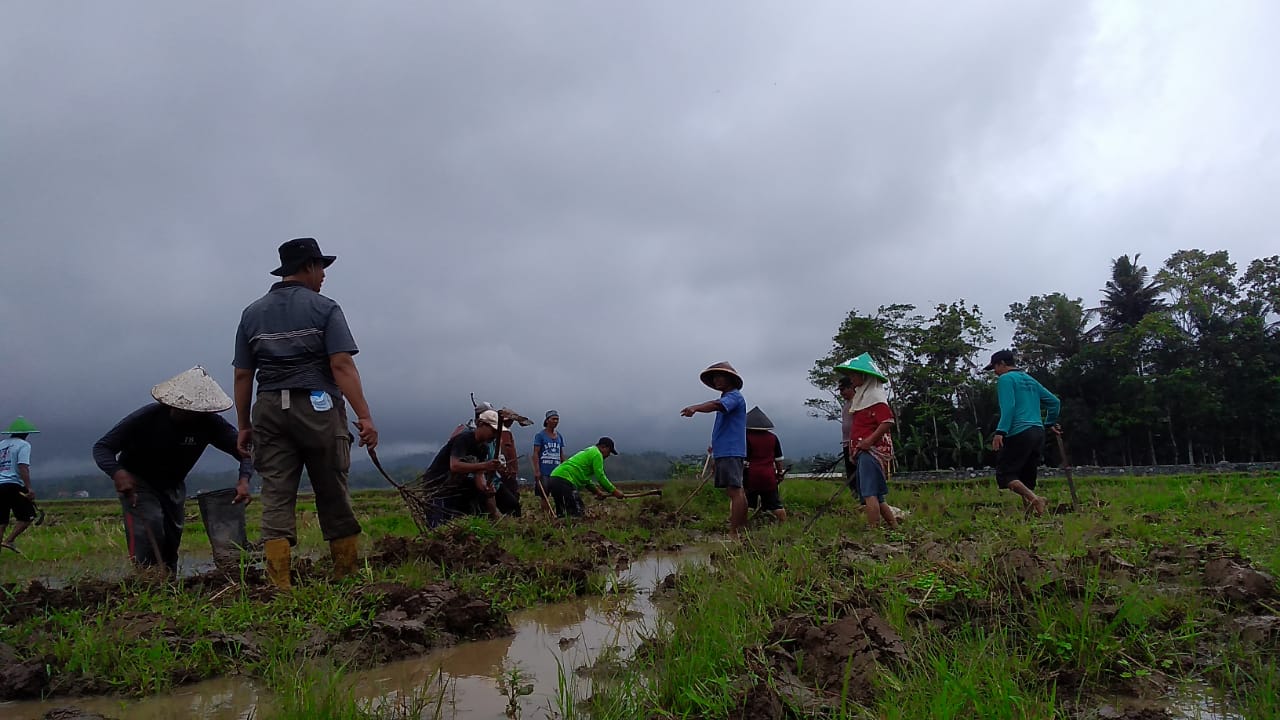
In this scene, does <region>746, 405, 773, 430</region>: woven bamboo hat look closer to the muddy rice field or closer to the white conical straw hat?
the muddy rice field

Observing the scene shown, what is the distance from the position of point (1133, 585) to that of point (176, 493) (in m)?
5.69

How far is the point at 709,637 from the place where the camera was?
2.78 meters

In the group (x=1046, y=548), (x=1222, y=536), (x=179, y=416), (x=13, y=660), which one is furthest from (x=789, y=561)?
(x=179, y=416)

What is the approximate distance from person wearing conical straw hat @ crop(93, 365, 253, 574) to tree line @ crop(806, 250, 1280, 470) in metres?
33.0

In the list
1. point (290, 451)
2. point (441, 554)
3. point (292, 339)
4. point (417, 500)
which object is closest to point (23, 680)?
point (290, 451)

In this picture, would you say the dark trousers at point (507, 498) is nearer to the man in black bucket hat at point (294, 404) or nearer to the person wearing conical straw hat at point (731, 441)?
the person wearing conical straw hat at point (731, 441)

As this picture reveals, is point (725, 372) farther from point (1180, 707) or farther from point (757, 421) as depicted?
point (1180, 707)

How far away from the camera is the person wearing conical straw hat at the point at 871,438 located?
6059 mm

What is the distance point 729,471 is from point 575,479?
2.80 meters

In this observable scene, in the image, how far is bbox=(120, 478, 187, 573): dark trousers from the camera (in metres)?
4.87

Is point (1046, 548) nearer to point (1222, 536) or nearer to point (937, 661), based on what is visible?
point (1222, 536)

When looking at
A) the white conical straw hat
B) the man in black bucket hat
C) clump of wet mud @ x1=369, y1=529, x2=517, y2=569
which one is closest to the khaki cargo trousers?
the man in black bucket hat

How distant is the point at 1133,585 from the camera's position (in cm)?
311

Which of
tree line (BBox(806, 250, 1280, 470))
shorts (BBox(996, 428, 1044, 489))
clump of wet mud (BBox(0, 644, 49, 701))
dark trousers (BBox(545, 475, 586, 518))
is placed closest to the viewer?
clump of wet mud (BBox(0, 644, 49, 701))
